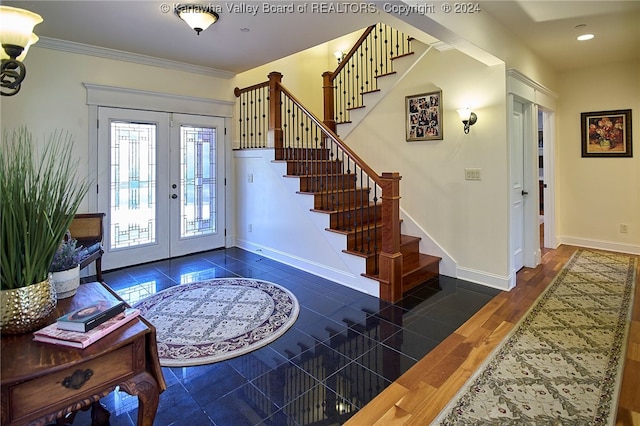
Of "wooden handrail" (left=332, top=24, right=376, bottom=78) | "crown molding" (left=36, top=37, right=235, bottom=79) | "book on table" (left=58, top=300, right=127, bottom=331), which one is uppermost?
"wooden handrail" (left=332, top=24, right=376, bottom=78)

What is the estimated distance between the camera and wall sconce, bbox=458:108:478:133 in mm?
3766

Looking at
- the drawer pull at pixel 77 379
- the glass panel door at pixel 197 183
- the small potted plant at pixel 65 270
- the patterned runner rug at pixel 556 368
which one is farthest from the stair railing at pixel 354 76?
the drawer pull at pixel 77 379

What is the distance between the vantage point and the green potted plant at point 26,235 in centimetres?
112

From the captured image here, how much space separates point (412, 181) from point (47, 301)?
3939 mm

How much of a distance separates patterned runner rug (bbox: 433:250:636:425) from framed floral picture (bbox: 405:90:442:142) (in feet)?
7.01

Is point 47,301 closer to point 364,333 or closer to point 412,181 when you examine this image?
point 364,333

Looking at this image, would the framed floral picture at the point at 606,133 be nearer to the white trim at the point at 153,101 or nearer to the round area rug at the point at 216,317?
the round area rug at the point at 216,317

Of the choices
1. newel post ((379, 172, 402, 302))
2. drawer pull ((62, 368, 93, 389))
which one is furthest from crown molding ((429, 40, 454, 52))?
drawer pull ((62, 368, 93, 389))

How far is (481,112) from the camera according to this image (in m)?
3.78

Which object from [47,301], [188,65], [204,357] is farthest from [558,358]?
[188,65]

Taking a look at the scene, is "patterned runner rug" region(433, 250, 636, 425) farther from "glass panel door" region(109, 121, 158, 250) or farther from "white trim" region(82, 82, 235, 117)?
"white trim" region(82, 82, 235, 117)

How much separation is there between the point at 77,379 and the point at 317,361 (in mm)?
1564

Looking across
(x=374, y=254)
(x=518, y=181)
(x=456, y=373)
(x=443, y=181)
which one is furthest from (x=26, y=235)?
(x=518, y=181)

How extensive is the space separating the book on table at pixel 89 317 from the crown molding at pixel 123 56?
13.2ft
